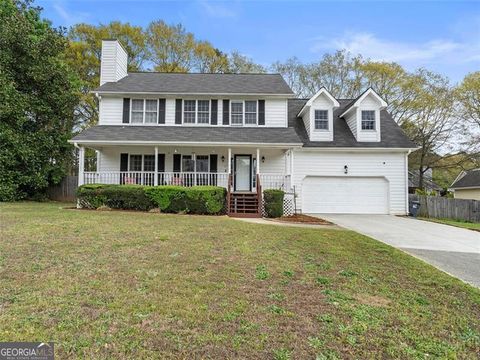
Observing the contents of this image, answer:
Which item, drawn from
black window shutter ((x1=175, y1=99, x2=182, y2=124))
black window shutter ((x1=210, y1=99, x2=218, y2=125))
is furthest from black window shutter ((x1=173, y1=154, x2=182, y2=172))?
black window shutter ((x1=210, y1=99, x2=218, y2=125))

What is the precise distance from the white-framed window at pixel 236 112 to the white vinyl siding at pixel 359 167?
12.1 ft

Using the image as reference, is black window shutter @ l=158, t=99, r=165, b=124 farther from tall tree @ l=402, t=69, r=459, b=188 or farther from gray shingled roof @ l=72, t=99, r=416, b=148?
tall tree @ l=402, t=69, r=459, b=188

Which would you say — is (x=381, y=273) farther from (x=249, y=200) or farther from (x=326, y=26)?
(x=326, y=26)

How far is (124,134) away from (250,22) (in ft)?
25.4

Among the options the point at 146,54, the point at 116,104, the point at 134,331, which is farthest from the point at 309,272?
the point at 146,54

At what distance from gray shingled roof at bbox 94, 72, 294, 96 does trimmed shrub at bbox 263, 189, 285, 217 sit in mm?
5914

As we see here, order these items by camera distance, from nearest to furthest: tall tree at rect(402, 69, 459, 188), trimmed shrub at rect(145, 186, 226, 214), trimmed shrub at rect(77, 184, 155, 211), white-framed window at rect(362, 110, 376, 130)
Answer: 1. trimmed shrub at rect(145, 186, 226, 214)
2. trimmed shrub at rect(77, 184, 155, 211)
3. white-framed window at rect(362, 110, 376, 130)
4. tall tree at rect(402, 69, 459, 188)

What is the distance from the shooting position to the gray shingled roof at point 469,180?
28.6m

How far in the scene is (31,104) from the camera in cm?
1792

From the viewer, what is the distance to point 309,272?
17.0 feet

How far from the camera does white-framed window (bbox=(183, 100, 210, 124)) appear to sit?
54.8 feet

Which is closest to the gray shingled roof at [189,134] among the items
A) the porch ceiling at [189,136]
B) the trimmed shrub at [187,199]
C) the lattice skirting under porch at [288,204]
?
the porch ceiling at [189,136]

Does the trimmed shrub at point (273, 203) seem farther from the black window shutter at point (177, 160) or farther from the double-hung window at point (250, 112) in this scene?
the black window shutter at point (177, 160)

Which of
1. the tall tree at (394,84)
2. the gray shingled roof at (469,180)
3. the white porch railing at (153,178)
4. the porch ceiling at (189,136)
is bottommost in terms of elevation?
the white porch railing at (153,178)
